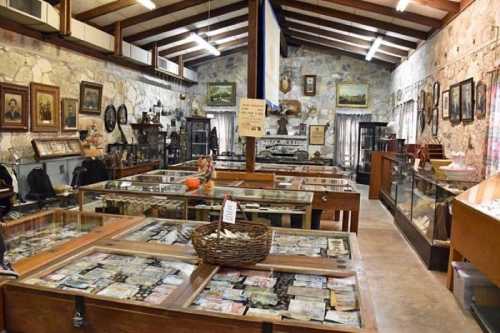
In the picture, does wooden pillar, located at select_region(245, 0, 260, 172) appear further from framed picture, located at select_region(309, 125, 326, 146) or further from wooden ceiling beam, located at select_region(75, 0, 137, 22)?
framed picture, located at select_region(309, 125, 326, 146)

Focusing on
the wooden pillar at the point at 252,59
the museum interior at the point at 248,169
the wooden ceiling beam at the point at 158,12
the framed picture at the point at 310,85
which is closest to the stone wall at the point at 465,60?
the museum interior at the point at 248,169

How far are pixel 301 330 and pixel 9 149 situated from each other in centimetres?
588

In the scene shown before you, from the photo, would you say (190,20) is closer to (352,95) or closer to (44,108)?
(44,108)

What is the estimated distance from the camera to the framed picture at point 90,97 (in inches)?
298

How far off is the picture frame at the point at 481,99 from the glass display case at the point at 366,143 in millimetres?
6116

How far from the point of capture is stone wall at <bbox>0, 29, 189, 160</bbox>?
5.84 metres

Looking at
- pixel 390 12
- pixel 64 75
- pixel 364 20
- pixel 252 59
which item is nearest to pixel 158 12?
pixel 64 75

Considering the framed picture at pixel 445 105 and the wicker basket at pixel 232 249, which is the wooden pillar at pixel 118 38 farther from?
the wicker basket at pixel 232 249

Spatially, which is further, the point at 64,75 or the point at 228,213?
the point at 64,75

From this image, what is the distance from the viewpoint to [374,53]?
1074 cm

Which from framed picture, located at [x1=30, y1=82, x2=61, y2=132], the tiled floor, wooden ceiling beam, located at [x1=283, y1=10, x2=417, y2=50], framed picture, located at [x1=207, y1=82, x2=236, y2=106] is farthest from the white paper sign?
framed picture, located at [x1=207, y1=82, x2=236, y2=106]

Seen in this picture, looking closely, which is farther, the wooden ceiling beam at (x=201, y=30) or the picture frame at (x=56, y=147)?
the wooden ceiling beam at (x=201, y=30)

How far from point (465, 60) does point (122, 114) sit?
22.3 ft

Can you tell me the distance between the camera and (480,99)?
4.97 meters
